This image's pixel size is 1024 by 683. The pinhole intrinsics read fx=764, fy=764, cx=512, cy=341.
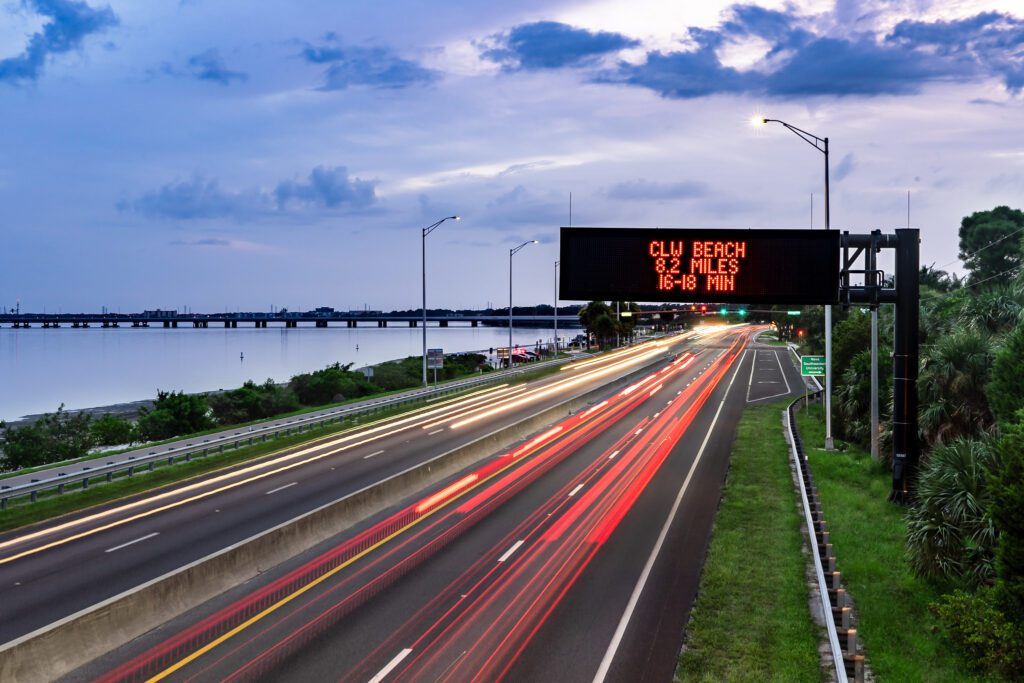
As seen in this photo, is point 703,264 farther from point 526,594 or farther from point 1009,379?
point 526,594

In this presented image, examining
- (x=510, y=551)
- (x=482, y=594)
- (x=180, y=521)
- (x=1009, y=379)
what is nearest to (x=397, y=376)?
(x=180, y=521)

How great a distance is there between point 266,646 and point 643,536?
10.8 metres

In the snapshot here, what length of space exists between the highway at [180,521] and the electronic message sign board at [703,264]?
11.7m

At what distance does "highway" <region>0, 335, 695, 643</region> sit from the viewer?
1688cm

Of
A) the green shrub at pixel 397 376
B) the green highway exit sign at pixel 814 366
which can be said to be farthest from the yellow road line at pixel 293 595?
the green shrub at pixel 397 376

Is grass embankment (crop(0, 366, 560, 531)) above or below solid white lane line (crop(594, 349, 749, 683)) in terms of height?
below

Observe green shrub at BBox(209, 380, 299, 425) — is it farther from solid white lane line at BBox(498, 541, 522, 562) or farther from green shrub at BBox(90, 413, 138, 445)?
solid white lane line at BBox(498, 541, 522, 562)

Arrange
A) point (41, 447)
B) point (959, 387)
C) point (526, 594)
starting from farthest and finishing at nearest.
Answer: point (41, 447)
point (959, 387)
point (526, 594)

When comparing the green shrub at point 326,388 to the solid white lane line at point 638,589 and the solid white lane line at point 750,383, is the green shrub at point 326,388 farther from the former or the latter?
the solid white lane line at point 638,589

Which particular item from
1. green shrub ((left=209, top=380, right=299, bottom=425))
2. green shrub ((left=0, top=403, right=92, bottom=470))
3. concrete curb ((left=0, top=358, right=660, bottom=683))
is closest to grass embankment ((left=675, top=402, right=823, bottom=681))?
concrete curb ((left=0, top=358, right=660, bottom=683))

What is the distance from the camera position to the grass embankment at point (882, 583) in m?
12.8

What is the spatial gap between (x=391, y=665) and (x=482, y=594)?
12.2ft

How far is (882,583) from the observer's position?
16703mm

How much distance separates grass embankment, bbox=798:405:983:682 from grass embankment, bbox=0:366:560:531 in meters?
23.3
